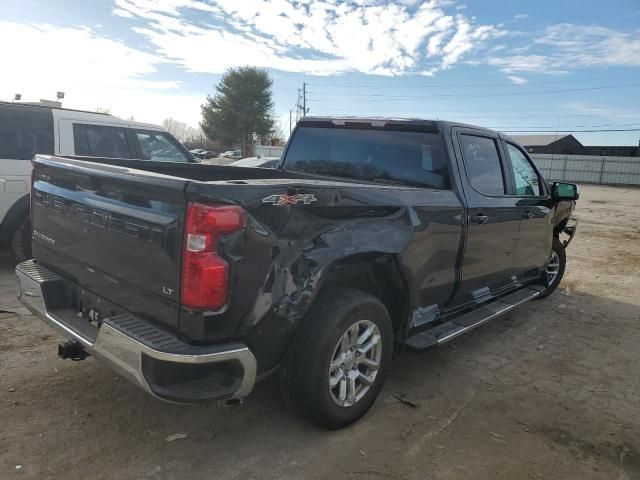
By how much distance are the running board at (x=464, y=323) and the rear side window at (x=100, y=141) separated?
474cm

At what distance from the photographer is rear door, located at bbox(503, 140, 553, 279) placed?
15.5ft

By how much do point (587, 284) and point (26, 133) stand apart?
763 cm

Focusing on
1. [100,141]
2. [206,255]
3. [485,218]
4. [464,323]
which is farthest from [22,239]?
[485,218]

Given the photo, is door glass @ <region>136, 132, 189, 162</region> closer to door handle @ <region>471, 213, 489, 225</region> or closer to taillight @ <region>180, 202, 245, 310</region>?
Result: door handle @ <region>471, 213, 489, 225</region>

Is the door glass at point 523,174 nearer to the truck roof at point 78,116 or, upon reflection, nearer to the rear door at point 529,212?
the rear door at point 529,212

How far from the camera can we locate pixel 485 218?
4000 mm

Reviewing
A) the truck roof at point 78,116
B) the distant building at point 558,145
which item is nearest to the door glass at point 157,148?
the truck roof at point 78,116

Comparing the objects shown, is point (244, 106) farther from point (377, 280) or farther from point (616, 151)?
point (377, 280)

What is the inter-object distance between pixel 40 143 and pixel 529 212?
218 inches

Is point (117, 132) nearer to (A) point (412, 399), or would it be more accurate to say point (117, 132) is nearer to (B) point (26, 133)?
(B) point (26, 133)

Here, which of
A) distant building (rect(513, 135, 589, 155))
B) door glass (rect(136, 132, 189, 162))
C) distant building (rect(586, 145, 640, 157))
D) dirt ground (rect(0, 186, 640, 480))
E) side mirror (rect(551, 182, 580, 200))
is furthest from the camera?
distant building (rect(513, 135, 589, 155))

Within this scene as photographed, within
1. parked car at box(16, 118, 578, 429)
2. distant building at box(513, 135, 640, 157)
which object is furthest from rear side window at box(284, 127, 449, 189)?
distant building at box(513, 135, 640, 157)

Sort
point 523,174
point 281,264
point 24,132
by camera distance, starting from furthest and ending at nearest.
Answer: point 24,132, point 523,174, point 281,264

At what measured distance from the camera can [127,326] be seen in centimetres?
245
